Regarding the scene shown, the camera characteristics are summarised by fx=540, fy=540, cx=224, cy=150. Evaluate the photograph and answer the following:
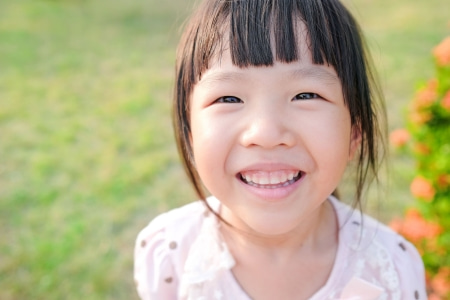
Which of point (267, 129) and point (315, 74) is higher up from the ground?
point (315, 74)

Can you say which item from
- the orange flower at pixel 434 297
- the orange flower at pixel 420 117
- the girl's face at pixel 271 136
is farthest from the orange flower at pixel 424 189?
the girl's face at pixel 271 136

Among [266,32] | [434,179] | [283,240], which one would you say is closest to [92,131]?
[434,179]

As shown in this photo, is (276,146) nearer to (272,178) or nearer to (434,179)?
(272,178)

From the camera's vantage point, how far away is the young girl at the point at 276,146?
122 cm

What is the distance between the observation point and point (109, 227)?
10.7 feet

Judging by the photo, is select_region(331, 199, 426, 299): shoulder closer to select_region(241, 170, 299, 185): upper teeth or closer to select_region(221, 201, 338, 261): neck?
select_region(221, 201, 338, 261): neck

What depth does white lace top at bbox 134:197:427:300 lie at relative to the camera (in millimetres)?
1521

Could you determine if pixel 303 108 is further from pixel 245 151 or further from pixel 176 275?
pixel 176 275

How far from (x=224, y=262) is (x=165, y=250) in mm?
201

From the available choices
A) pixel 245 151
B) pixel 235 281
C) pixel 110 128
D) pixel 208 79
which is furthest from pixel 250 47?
pixel 110 128

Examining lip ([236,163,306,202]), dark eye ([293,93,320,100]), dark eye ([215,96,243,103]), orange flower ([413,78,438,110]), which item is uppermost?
dark eye ([215,96,243,103])

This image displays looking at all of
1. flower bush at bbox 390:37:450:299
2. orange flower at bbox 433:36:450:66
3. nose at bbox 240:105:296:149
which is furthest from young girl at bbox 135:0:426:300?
orange flower at bbox 433:36:450:66

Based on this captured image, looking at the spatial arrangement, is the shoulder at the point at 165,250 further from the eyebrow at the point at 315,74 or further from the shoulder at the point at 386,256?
the eyebrow at the point at 315,74

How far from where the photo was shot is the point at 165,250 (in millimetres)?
1629
